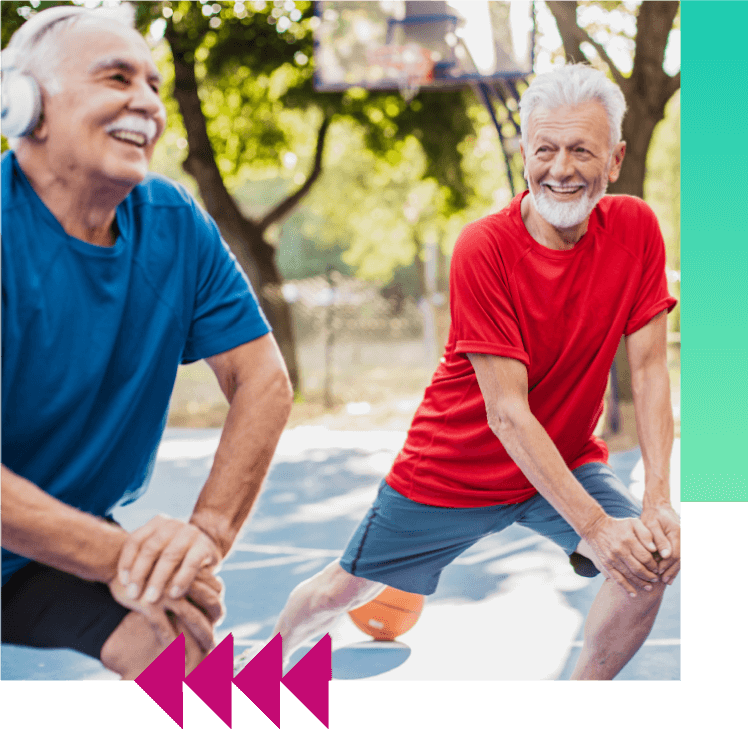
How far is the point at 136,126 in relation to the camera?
5.77ft

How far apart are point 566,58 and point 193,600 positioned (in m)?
2.02

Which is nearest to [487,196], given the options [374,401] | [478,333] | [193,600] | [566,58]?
[374,401]

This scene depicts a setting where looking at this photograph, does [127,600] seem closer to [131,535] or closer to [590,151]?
[131,535]

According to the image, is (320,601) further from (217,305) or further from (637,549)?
(217,305)

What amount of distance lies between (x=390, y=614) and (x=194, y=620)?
4.07ft

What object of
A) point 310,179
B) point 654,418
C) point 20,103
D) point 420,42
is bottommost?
point 654,418

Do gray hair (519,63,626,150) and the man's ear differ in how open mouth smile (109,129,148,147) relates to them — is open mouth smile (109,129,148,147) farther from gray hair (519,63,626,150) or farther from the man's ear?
the man's ear

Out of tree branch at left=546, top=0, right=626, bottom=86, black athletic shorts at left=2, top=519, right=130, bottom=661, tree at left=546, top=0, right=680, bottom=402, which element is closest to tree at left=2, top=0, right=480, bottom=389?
tree at left=546, top=0, right=680, bottom=402

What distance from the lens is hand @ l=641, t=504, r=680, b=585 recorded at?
7.35 feet

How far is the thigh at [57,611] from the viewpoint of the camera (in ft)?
5.70

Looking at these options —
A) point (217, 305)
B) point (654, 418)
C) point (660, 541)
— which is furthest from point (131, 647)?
point (654, 418)

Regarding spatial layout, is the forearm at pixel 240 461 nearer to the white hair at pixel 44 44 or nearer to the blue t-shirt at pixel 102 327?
the blue t-shirt at pixel 102 327

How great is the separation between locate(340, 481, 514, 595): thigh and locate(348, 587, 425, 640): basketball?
0.34 metres

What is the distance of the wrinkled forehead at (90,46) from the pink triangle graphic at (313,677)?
1.58 metres
